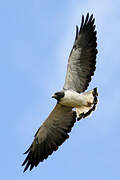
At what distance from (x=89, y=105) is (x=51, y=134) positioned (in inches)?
63.3

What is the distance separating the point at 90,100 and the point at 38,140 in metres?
2.25

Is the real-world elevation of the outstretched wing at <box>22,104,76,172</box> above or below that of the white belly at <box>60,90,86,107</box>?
below

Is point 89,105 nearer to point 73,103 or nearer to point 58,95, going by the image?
point 73,103

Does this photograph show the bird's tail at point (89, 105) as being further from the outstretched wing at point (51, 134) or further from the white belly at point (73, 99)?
the outstretched wing at point (51, 134)

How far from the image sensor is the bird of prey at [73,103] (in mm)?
10086

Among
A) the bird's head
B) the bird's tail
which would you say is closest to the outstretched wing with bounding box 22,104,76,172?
the bird's tail

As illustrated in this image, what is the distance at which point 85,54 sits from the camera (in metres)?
10.4

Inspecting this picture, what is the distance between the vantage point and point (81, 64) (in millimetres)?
10328

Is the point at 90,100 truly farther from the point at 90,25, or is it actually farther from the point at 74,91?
the point at 90,25

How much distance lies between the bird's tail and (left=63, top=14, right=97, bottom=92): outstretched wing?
1.35 ft

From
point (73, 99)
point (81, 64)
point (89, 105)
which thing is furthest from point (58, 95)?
point (81, 64)

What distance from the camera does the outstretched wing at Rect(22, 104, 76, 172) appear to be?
33.9 feet

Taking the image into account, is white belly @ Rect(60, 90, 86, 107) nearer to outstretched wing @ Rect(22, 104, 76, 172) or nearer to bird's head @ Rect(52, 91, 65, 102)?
bird's head @ Rect(52, 91, 65, 102)

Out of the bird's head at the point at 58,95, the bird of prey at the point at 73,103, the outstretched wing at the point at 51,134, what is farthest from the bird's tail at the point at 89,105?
the bird's head at the point at 58,95
